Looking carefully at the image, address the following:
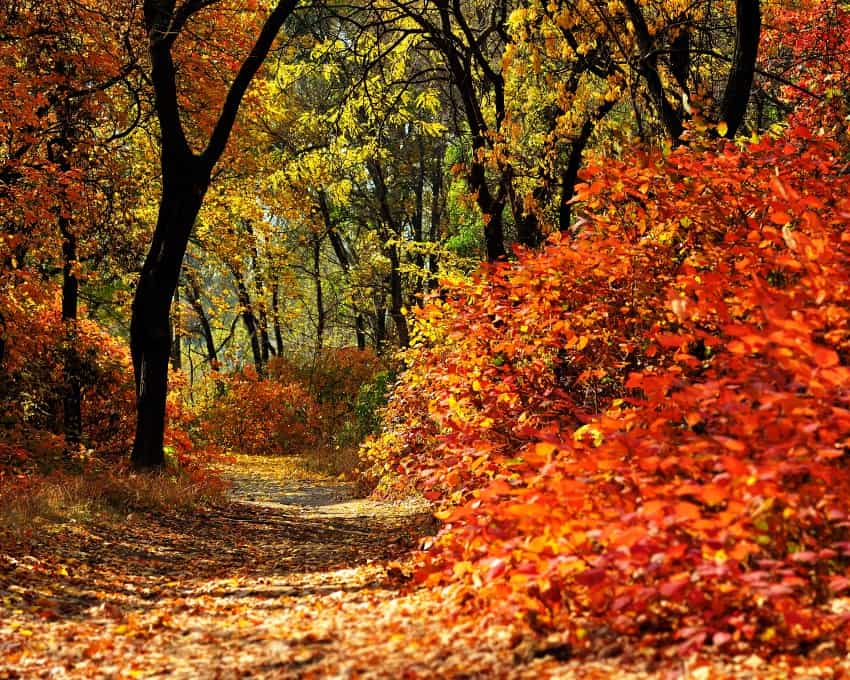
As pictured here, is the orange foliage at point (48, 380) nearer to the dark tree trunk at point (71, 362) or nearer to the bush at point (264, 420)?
the dark tree trunk at point (71, 362)

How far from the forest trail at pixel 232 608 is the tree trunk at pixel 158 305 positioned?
1.53m

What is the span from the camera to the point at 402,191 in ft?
86.9

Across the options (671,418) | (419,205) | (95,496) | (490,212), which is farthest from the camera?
(419,205)

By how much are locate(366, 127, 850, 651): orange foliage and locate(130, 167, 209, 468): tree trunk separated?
4702mm

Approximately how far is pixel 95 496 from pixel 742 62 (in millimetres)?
7024

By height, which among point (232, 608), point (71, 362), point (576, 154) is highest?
point (576, 154)

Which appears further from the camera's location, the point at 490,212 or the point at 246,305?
the point at 246,305

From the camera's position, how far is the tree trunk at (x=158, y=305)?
9.88 m

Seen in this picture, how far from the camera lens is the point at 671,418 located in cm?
373

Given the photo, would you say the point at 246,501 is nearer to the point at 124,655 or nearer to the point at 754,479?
the point at 124,655

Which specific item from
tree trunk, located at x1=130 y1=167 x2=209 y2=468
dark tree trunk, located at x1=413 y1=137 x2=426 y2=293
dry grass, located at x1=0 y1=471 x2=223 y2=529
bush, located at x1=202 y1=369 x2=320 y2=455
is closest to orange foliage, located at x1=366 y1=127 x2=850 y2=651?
dry grass, located at x1=0 y1=471 x2=223 y2=529

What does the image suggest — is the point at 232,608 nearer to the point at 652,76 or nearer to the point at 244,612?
the point at 244,612

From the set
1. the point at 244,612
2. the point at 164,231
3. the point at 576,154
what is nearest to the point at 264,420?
the point at 164,231

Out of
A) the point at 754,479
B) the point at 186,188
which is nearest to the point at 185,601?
the point at 754,479
